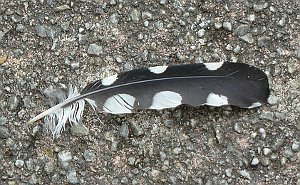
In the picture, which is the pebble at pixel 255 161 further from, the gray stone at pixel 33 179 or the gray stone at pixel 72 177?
the gray stone at pixel 33 179

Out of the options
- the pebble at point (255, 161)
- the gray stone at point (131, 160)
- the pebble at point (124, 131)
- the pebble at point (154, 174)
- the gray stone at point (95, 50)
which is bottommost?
the pebble at point (154, 174)

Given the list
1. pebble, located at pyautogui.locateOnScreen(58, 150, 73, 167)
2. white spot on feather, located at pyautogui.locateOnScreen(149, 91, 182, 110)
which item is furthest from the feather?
pebble, located at pyautogui.locateOnScreen(58, 150, 73, 167)

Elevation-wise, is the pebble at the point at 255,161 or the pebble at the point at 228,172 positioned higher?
the pebble at the point at 255,161

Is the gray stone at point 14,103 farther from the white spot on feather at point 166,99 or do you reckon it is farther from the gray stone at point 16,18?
the white spot on feather at point 166,99

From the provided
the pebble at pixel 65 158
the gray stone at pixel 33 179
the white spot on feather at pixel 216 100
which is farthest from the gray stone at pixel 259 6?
the gray stone at pixel 33 179

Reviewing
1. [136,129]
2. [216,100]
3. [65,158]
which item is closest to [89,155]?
[65,158]

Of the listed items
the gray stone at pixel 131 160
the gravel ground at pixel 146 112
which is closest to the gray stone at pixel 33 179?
the gravel ground at pixel 146 112

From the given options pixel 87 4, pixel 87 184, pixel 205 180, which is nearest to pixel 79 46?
pixel 87 4

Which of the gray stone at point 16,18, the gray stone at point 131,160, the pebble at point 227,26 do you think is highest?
the gray stone at point 16,18

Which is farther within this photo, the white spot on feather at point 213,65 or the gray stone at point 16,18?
the gray stone at point 16,18
